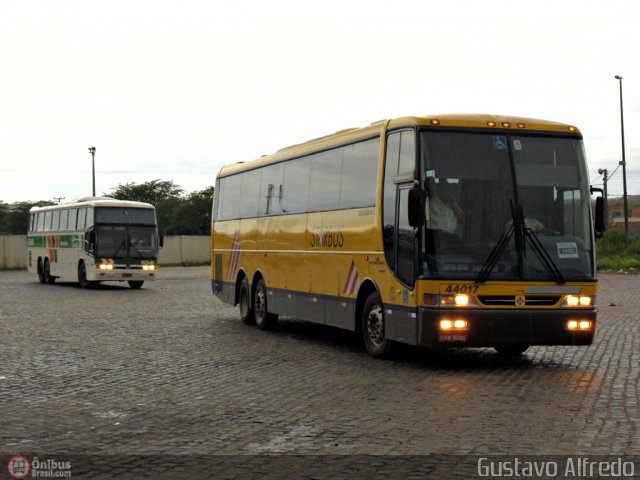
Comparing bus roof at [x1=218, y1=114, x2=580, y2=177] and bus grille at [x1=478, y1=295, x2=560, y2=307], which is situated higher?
bus roof at [x1=218, y1=114, x2=580, y2=177]

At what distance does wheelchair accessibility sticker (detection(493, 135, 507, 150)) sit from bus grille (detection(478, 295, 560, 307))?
1909 millimetres

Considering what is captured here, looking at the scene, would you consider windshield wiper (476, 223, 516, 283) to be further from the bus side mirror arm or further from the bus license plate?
the bus side mirror arm

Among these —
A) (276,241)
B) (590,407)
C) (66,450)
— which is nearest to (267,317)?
(276,241)

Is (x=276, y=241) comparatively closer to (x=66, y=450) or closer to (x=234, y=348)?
(x=234, y=348)

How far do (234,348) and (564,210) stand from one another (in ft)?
17.9

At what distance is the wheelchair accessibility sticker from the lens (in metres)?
A: 14.2

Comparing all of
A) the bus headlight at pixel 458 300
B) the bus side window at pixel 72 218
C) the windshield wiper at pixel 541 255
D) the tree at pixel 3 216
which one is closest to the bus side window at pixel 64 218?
the bus side window at pixel 72 218

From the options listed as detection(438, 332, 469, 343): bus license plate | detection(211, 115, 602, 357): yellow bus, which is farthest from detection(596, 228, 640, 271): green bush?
detection(438, 332, 469, 343): bus license plate

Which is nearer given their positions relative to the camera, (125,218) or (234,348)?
(234,348)

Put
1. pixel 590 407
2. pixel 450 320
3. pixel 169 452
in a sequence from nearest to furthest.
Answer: pixel 169 452 → pixel 590 407 → pixel 450 320

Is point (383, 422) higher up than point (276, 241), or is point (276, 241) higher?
point (276, 241)

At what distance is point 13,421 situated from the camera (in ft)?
32.3

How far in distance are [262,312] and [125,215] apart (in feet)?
63.4

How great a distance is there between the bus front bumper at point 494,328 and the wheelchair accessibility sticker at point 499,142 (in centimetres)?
209
